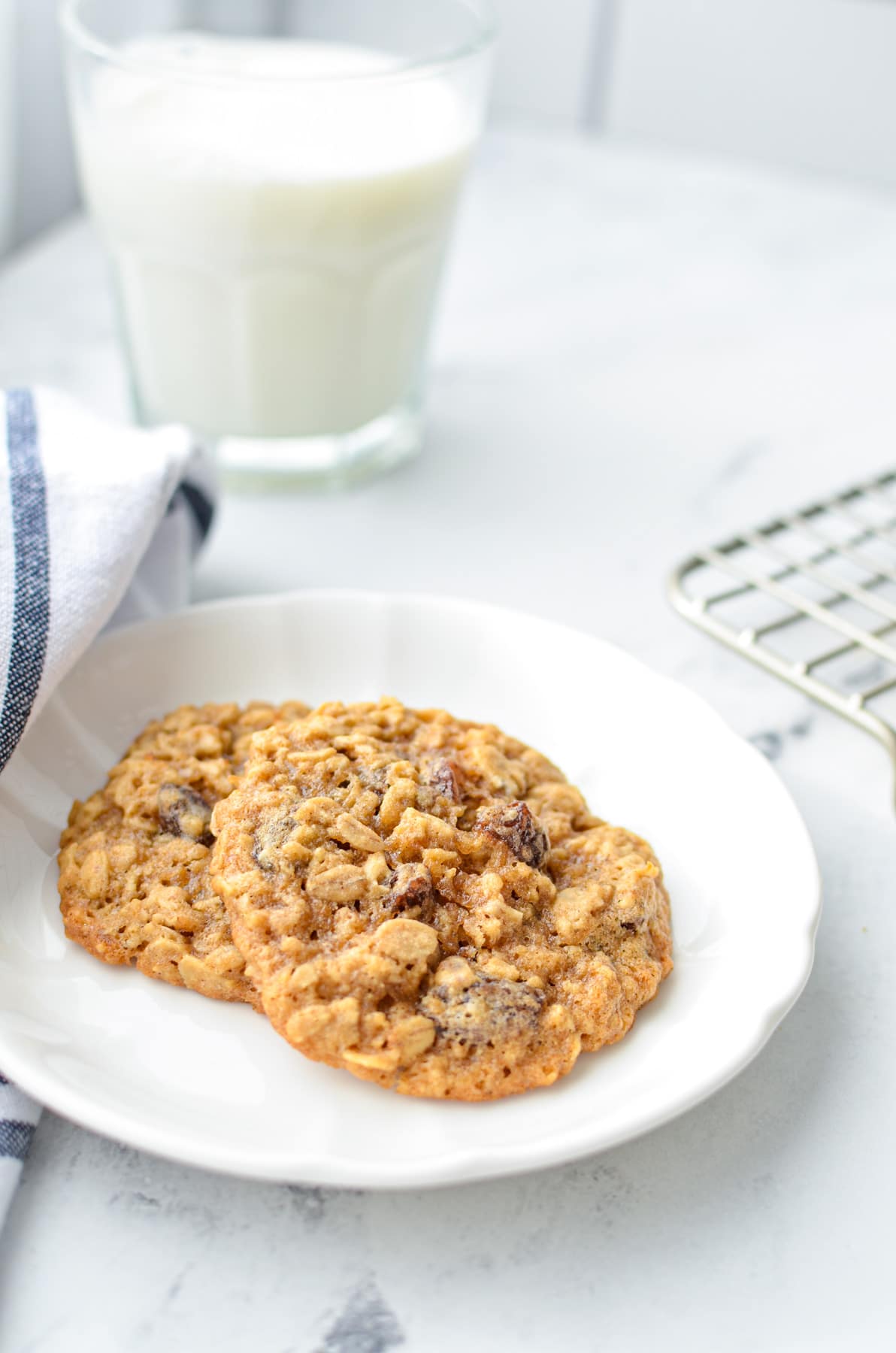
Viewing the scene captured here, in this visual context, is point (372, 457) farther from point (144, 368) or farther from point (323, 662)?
point (323, 662)

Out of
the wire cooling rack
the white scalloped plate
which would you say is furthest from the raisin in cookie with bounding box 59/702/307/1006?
the wire cooling rack

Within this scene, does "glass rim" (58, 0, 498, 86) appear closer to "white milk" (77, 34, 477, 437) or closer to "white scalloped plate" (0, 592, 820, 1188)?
"white milk" (77, 34, 477, 437)

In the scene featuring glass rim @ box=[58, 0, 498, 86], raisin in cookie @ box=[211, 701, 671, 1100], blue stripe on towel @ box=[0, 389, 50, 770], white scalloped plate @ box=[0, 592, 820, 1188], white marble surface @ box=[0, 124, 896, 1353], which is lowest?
white marble surface @ box=[0, 124, 896, 1353]

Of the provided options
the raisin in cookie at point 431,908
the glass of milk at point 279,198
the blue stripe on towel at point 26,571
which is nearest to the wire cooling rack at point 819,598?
the raisin in cookie at point 431,908

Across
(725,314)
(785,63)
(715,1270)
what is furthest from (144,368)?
(785,63)

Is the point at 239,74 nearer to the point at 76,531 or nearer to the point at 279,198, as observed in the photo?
the point at 279,198

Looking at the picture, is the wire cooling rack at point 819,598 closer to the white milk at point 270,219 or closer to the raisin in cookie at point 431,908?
the raisin in cookie at point 431,908

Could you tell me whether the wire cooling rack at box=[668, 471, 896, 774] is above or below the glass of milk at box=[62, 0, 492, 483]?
below
